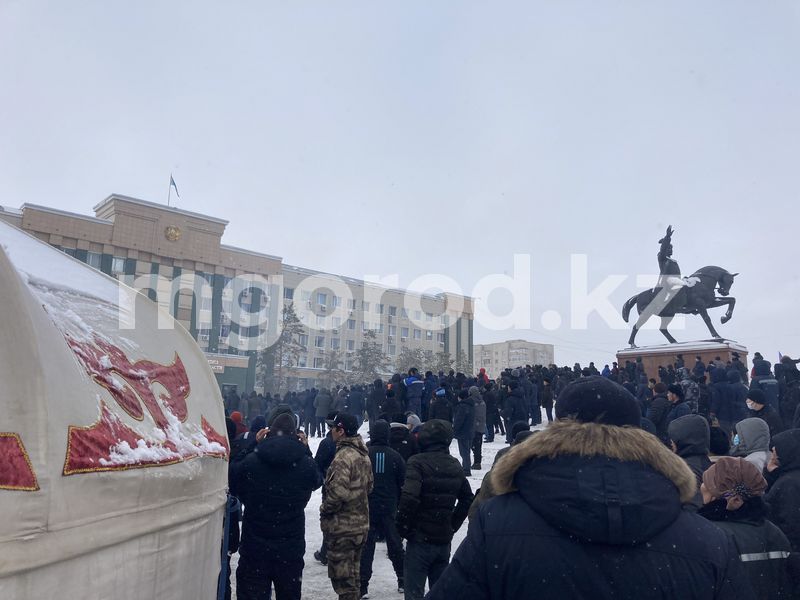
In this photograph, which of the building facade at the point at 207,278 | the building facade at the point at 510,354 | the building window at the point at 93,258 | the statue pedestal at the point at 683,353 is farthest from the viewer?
the building facade at the point at 510,354

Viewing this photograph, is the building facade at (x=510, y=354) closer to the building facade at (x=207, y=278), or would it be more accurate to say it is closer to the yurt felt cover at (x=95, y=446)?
the building facade at (x=207, y=278)

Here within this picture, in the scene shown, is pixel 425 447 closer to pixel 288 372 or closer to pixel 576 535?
pixel 576 535

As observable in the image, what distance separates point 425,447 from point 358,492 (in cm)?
69

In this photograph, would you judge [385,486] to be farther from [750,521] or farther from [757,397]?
[757,397]

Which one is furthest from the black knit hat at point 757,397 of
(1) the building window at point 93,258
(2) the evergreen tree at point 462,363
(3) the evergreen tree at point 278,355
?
(2) the evergreen tree at point 462,363

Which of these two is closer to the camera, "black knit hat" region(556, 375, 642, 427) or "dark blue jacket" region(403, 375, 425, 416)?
"black knit hat" region(556, 375, 642, 427)

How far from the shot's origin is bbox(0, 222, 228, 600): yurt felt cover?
2217mm

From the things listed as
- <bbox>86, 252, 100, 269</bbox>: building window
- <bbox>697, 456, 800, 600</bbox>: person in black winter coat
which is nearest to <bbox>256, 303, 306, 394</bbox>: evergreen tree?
<bbox>86, 252, 100, 269</bbox>: building window

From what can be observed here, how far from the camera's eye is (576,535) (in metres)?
1.58

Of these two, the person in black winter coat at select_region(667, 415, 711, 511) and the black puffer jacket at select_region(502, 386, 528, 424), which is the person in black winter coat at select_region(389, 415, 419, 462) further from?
the black puffer jacket at select_region(502, 386, 528, 424)

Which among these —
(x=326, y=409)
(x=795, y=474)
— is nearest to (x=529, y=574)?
(x=795, y=474)

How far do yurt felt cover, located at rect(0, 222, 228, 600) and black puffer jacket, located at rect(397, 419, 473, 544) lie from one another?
1.33 m

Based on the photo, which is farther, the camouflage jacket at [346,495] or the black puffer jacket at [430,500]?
the camouflage jacket at [346,495]

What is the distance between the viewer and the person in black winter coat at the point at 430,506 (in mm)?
4453
